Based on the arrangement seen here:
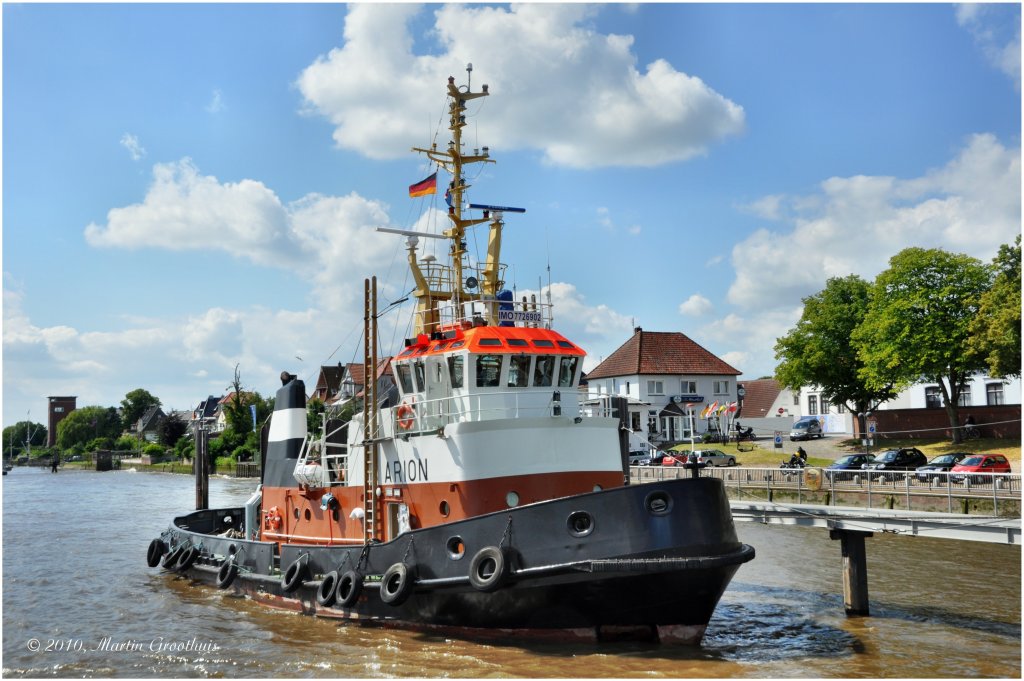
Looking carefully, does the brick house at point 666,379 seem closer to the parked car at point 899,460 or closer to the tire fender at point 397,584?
the parked car at point 899,460

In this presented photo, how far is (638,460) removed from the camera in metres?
38.6

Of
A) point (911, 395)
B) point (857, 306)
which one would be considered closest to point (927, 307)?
point (857, 306)

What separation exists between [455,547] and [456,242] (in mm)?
6217

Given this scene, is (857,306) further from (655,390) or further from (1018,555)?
(1018,555)

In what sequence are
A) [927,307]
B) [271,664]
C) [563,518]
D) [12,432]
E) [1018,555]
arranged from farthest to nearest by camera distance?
[12,432], [927,307], [1018,555], [271,664], [563,518]

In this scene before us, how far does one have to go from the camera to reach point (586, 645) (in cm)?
1201

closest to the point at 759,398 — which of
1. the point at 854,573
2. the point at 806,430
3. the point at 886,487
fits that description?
the point at 806,430

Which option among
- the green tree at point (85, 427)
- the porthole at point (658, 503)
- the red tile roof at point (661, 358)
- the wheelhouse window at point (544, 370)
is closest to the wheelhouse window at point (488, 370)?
the wheelhouse window at point (544, 370)

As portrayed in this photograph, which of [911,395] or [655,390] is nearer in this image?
[911,395]

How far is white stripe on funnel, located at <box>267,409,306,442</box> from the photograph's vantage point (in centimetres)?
1703

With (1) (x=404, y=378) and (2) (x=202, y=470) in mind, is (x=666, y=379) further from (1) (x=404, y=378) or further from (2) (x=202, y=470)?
(1) (x=404, y=378)

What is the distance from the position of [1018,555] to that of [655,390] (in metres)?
31.8

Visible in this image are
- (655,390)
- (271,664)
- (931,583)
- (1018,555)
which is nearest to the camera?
(271,664)

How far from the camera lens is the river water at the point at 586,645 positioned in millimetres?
11859
